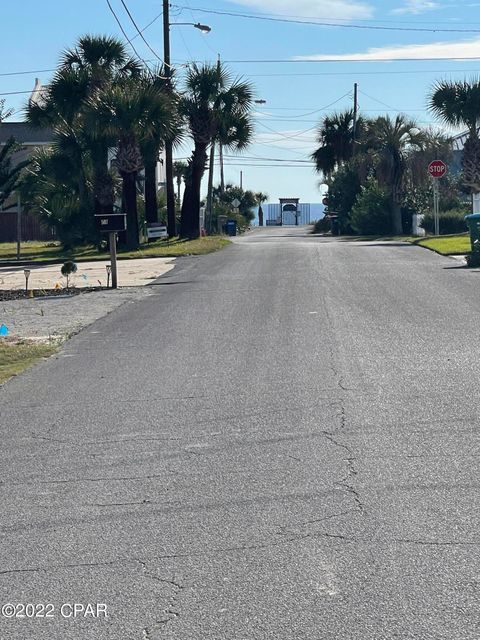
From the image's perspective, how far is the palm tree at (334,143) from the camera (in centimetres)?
6431

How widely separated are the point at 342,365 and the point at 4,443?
4.19 metres

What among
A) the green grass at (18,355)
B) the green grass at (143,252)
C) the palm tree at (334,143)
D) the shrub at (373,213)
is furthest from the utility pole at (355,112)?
the green grass at (18,355)

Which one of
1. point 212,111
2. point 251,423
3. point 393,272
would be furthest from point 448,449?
point 212,111

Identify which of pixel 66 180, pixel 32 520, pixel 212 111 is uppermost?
pixel 212 111

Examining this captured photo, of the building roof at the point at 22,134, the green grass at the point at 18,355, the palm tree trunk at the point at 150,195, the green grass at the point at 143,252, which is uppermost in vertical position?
the building roof at the point at 22,134

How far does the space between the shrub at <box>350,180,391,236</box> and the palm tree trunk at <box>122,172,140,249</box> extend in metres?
12.6

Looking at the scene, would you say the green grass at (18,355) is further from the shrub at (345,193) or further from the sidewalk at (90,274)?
the shrub at (345,193)

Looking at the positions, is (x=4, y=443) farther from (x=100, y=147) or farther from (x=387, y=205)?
(x=387, y=205)

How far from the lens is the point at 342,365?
36.2 feet

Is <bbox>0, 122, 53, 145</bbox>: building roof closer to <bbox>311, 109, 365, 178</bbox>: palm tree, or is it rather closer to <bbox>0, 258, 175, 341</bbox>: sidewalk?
<bbox>311, 109, 365, 178</bbox>: palm tree

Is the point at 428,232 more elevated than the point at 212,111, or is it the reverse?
the point at 212,111

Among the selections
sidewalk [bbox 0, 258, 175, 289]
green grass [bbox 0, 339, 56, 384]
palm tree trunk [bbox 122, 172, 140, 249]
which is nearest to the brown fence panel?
palm tree trunk [bbox 122, 172, 140, 249]

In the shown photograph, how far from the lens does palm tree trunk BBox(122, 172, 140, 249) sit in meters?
36.5

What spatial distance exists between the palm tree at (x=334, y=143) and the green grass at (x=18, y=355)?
171 feet
